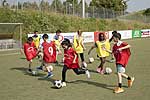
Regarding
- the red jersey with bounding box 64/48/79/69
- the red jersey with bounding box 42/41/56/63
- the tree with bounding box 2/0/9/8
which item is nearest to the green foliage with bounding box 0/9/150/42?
the tree with bounding box 2/0/9/8

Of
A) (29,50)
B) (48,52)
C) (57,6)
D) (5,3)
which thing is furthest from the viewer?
(57,6)

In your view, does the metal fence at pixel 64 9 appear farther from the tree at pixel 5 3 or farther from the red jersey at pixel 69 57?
the red jersey at pixel 69 57

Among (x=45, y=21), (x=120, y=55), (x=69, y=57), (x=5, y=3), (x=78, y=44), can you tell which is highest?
(x=5, y=3)

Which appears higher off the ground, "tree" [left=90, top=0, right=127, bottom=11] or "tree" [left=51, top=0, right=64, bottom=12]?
"tree" [left=90, top=0, right=127, bottom=11]

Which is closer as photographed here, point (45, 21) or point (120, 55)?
point (120, 55)

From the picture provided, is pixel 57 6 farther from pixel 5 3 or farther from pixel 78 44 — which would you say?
pixel 78 44

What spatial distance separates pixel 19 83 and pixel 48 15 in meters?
32.6

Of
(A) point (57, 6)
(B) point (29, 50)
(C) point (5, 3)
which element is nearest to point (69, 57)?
(B) point (29, 50)

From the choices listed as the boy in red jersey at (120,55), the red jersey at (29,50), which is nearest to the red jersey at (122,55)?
the boy in red jersey at (120,55)

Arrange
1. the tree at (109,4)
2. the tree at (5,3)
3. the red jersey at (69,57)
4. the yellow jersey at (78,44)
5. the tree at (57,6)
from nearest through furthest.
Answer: the red jersey at (69,57)
the yellow jersey at (78,44)
the tree at (5,3)
the tree at (57,6)
the tree at (109,4)

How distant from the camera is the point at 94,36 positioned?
4150cm

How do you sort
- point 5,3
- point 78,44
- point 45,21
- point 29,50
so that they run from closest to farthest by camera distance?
point 29,50, point 78,44, point 45,21, point 5,3

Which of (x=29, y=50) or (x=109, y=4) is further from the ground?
(x=109, y=4)

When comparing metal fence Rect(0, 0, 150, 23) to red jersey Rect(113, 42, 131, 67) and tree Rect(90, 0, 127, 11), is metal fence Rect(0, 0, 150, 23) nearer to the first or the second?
tree Rect(90, 0, 127, 11)
